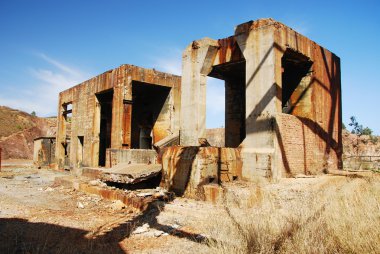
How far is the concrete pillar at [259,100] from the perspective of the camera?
8.05 m

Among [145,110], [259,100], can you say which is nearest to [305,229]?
[259,100]

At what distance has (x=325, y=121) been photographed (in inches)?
403

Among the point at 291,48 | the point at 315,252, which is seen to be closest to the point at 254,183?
the point at 291,48

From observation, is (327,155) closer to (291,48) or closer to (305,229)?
Result: (291,48)

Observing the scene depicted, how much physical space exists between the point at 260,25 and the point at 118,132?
27.4 feet

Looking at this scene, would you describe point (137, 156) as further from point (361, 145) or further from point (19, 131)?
point (19, 131)

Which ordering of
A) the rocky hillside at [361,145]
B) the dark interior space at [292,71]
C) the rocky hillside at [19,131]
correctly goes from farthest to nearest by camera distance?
the rocky hillside at [19,131] → the rocky hillside at [361,145] → the dark interior space at [292,71]

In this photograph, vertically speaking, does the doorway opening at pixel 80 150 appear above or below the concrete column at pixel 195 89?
below

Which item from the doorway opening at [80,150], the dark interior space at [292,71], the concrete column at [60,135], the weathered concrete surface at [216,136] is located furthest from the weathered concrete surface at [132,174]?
the weathered concrete surface at [216,136]

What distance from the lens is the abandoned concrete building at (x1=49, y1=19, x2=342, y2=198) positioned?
321 inches

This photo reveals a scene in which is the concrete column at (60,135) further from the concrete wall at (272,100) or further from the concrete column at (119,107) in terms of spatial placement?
the concrete wall at (272,100)

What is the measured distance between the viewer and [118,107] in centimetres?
1426

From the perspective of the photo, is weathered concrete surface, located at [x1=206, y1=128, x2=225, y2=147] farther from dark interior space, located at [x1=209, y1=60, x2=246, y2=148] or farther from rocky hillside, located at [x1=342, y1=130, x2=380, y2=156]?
rocky hillside, located at [x1=342, y1=130, x2=380, y2=156]

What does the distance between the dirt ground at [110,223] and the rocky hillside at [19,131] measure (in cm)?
3014
